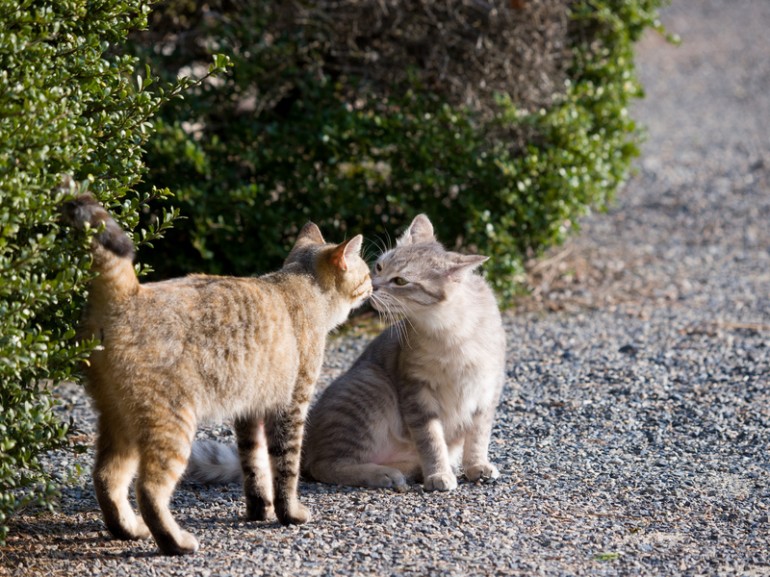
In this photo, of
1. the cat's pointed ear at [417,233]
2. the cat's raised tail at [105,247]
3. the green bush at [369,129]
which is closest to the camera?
the cat's raised tail at [105,247]

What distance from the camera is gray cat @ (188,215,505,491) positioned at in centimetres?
550

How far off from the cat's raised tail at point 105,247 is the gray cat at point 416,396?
1.53 m

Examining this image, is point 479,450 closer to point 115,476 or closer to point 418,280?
point 418,280

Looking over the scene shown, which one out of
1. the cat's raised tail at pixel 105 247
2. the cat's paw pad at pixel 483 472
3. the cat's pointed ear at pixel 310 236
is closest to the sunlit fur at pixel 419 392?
the cat's paw pad at pixel 483 472

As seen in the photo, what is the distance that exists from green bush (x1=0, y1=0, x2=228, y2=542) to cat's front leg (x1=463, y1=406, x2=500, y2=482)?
2.14 metres

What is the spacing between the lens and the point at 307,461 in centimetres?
560

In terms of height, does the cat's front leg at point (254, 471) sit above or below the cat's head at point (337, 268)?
below

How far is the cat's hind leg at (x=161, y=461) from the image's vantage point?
13.7 feet

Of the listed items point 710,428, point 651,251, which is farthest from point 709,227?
point 710,428

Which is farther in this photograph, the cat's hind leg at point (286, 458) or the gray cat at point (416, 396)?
the gray cat at point (416, 396)

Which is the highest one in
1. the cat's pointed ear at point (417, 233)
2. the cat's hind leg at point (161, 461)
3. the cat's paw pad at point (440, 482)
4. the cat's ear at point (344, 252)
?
the cat's pointed ear at point (417, 233)

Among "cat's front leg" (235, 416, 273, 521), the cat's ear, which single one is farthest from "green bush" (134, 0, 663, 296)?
"cat's front leg" (235, 416, 273, 521)

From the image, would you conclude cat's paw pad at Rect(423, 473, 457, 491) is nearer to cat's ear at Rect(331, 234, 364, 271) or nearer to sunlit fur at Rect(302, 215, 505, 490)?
sunlit fur at Rect(302, 215, 505, 490)

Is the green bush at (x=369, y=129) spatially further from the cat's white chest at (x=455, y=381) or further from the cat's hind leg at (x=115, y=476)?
the cat's hind leg at (x=115, y=476)
